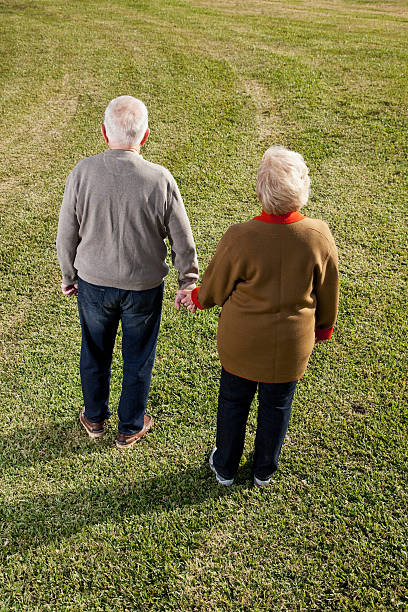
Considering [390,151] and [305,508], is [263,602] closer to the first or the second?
[305,508]

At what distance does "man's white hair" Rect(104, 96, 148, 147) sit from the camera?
2672mm

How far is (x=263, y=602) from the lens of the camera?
9.18 feet

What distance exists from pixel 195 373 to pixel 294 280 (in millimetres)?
1891

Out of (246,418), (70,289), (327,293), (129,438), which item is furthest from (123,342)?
(327,293)

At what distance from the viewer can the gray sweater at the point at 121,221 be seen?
272 centimetres

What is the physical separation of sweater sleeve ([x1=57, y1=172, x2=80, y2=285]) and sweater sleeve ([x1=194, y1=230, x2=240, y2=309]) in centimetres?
79

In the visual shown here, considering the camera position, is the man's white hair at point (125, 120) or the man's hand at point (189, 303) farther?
the man's hand at point (189, 303)

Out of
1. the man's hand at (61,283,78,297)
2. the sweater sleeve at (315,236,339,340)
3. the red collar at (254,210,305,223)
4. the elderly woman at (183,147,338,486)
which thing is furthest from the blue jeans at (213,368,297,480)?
→ the man's hand at (61,283,78,297)

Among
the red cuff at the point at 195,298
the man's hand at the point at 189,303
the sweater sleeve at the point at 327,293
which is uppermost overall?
the sweater sleeve at the point at 327,293

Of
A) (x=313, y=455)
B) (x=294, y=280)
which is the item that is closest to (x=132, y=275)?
(x=294, y=280)

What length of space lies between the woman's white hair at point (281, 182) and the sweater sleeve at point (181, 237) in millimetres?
A: 591

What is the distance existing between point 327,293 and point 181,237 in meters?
0.89

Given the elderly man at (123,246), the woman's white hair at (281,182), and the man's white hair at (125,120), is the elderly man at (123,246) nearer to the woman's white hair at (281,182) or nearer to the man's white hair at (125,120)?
the man's white hair at (125,120)

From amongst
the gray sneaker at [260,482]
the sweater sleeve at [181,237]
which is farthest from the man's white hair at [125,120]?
the gray sneaker at [260,482]
